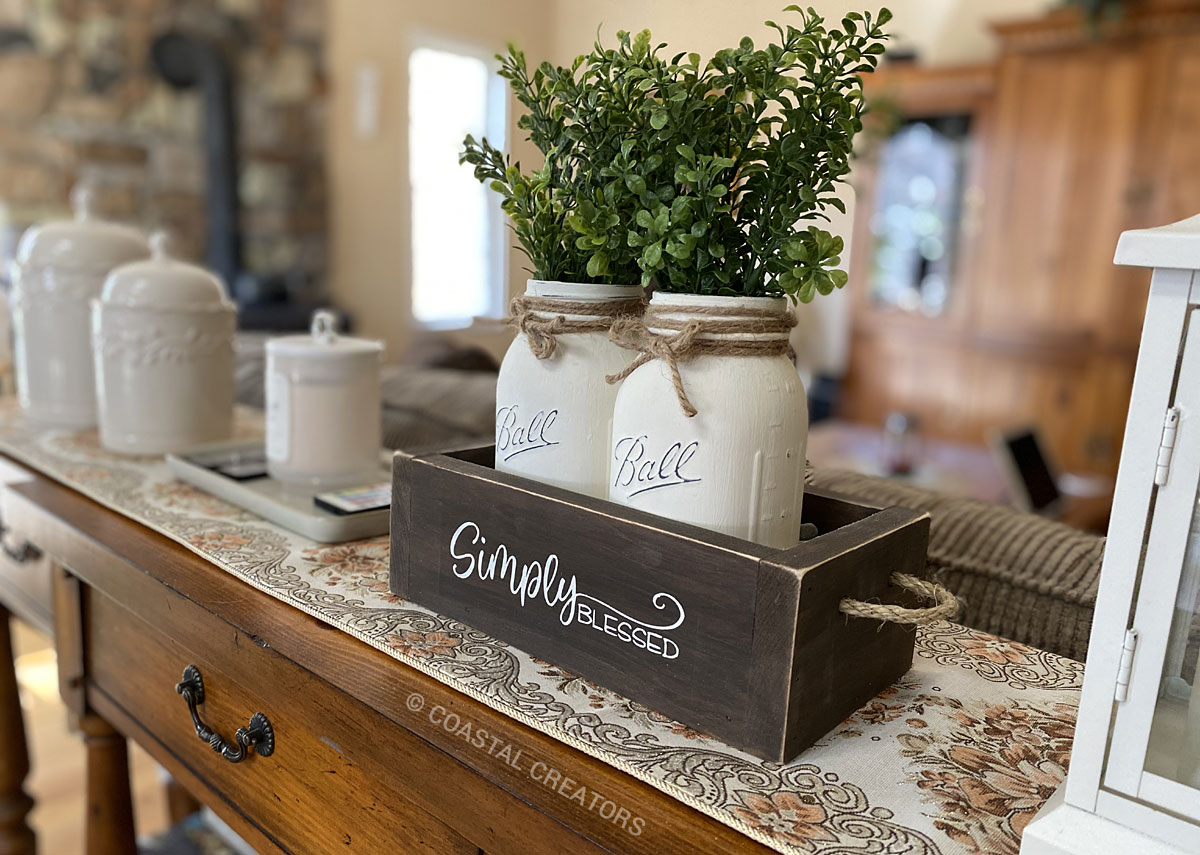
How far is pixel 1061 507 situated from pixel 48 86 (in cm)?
365

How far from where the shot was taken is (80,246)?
1.12m

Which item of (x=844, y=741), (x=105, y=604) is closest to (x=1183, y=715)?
(x=844, y=741)

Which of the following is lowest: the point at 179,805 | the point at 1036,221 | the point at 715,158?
the point at 179,805

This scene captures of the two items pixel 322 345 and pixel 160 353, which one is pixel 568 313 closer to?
pixel 322 345

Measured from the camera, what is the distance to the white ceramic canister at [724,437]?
0.54 meters

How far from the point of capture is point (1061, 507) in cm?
246

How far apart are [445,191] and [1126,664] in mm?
4509

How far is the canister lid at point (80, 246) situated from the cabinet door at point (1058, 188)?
12.6 feet

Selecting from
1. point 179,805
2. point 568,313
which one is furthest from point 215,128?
point 568,313

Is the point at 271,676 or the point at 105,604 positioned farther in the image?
the point at 105,604

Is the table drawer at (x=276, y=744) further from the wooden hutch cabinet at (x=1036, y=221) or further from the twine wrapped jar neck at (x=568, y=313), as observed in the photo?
the wooden hutch cabinet at (x=1036, y=221)

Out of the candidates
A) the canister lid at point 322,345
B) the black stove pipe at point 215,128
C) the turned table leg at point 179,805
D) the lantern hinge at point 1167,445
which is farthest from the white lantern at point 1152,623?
the black stove pipe at point 215,128

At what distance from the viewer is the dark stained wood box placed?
1.57 ft

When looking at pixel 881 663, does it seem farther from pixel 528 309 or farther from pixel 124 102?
pixel 124 102
